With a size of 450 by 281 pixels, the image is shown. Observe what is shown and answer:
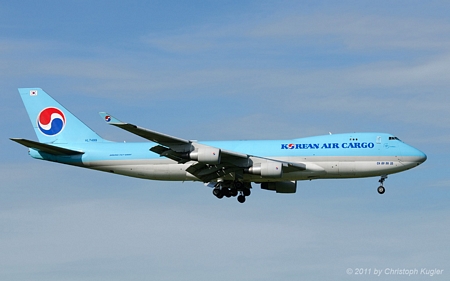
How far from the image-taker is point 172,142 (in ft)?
167

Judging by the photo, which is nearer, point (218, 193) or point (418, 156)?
point (418, 156)

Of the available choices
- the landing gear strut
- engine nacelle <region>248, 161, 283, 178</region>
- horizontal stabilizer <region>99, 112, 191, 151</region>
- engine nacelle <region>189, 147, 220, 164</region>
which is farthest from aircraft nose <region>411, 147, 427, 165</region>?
horizontal stabilizer <region>99, 112, 191, 151</region>

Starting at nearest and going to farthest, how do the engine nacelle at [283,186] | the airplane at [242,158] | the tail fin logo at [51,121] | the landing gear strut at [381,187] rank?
1. the airplane at [242,158]
2. the landing gear strut at [381,187]
3. the engine nacelle at [283,186]
4. the tail fin logo at [51,121]

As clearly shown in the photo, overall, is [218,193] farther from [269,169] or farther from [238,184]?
[269,169]

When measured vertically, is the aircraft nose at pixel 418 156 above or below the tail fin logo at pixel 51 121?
below

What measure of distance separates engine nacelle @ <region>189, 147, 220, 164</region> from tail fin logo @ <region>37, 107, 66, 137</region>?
1465cm

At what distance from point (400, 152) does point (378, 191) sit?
3.31 meters

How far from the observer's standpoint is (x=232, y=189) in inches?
2229

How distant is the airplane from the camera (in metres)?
52.2

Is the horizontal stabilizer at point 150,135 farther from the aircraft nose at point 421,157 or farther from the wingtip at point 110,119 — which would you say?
the aircraft nose at point 421,157

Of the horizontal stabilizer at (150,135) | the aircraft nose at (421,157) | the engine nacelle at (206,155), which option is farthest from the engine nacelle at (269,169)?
the aircraft nose at (421,157)

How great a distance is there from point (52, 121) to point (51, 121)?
0.08 m

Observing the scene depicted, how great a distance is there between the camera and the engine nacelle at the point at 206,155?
167ft

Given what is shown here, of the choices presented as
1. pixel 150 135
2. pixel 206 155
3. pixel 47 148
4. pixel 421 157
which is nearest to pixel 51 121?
pixel 47 148
